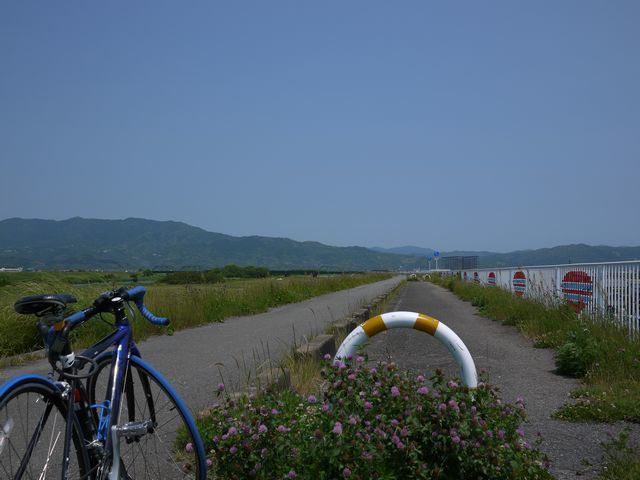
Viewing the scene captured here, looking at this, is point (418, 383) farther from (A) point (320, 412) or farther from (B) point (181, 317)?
(B) point (181, 317)

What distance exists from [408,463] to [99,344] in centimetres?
165

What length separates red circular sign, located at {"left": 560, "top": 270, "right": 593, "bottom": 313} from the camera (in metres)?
11.0

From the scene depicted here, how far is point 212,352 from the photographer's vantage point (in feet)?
31.4

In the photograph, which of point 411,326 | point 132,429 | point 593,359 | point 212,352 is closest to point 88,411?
point 132,429

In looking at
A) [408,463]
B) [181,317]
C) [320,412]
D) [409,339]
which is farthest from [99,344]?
[181,317]

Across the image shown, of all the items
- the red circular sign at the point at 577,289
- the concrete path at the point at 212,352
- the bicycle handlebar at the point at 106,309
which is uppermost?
the bicycle handlebar at the point at 106,309

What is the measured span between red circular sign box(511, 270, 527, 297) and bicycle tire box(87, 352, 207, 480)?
1613 centimetres

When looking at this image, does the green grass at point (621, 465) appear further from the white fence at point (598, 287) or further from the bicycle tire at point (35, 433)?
the white fence at point (598, 287)

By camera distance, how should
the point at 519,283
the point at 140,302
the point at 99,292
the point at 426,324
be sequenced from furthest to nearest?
1. the point at 519,283
2. the point at 99,292
3. the point at 426,324
4. the point at 140,302

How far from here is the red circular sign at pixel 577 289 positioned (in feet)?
36.2

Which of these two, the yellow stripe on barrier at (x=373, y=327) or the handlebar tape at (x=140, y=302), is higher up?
the handlebar tape at (x=140, y=302)

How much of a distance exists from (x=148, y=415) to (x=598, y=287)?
25.9 ft

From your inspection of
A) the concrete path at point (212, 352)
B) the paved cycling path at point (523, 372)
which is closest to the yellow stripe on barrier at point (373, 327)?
the paved cycling path at point (523, 372)

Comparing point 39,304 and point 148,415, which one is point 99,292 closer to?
point 148,415
